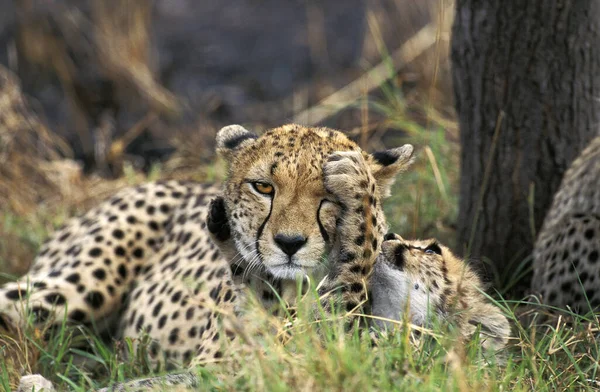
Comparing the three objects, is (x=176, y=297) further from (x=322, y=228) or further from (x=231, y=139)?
(x=322, y=228)

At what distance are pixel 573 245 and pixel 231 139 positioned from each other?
1462 mm

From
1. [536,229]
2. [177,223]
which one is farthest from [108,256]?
[536,229]

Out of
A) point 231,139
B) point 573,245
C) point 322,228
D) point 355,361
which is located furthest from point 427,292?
point 573,245

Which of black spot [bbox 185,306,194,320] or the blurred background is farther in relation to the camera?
the blurred background

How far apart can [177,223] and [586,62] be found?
6.26 ft

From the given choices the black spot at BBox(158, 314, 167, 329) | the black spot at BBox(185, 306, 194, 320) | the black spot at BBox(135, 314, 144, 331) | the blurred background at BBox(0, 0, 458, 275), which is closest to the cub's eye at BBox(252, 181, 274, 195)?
Answer: the black spot at BBox(185, 306, 194, 320)

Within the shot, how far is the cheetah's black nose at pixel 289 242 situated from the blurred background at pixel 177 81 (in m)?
2.88

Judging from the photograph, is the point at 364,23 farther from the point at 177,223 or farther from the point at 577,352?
the point at 577,352

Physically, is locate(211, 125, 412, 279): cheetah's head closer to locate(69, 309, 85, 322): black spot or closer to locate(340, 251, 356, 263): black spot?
locate(340, 251, 356, 263): black spot

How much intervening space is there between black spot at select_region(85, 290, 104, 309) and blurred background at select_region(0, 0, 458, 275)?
151 centimetres

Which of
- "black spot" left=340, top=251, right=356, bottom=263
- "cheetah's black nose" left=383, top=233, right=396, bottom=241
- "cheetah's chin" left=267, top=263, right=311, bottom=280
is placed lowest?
"cheetah's chin" left=267, top=263, right=311, bottom=280

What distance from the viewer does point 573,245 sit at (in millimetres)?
3816

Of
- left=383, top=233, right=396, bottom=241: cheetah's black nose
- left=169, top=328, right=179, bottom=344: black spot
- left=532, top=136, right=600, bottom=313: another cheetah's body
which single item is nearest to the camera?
left=383, top=233, right=396, bottom=241: cheetah's black nose

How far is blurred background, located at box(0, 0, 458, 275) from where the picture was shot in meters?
5.95
